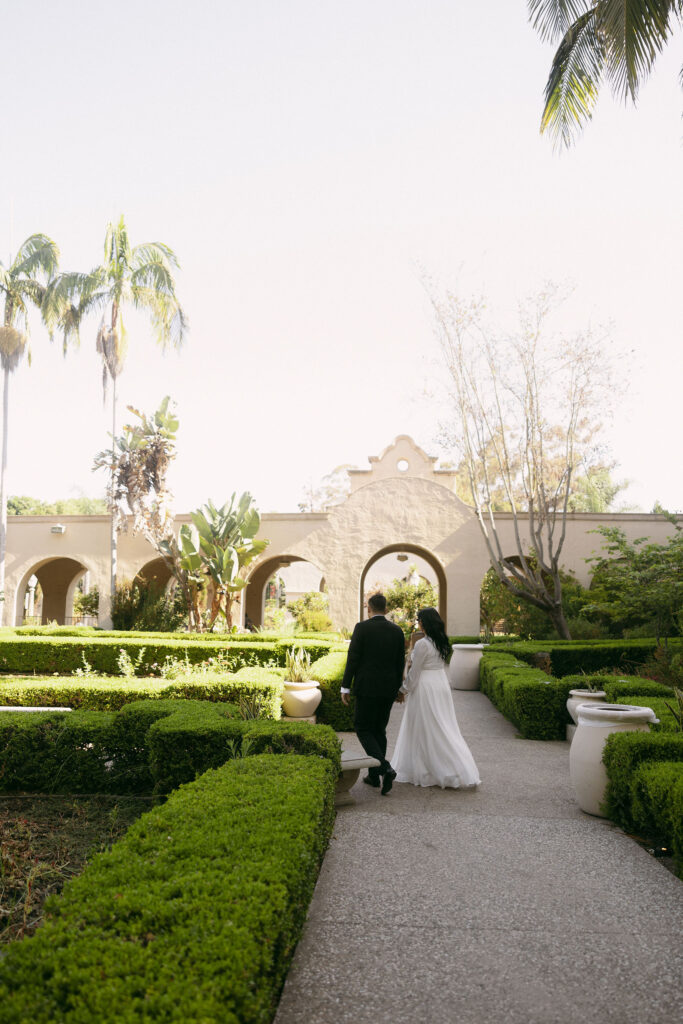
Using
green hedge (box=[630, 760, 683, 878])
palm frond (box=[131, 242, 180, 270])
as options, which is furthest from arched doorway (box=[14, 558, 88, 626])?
green hedge (box=[630, 760, 683, 878])

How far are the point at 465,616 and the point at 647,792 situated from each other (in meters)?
14.4

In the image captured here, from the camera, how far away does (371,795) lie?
18.8 ft

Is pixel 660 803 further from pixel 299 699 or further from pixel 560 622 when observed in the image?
pixel 560 622

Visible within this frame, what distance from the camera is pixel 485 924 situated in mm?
3305

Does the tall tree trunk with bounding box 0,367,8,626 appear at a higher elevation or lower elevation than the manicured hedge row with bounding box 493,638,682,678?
higher

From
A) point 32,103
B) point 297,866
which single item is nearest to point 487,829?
point 297,866

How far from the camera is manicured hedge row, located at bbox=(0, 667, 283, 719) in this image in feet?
24.5

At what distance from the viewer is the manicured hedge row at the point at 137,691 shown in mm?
7465

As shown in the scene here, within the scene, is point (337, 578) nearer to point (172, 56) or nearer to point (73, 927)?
point (172, 56)

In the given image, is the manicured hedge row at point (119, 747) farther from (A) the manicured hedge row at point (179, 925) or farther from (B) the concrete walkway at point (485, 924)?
(A) the manicured hedge row at point (179, 925)

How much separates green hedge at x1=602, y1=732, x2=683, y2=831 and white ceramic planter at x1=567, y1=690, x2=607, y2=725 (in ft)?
8.94

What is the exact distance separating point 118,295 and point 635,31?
19248mm

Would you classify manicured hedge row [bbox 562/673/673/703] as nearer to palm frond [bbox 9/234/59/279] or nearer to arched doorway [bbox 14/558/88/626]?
arched doorway [bbox 14/558/88/626]

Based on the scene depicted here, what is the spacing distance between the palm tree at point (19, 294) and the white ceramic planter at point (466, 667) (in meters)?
16.4
